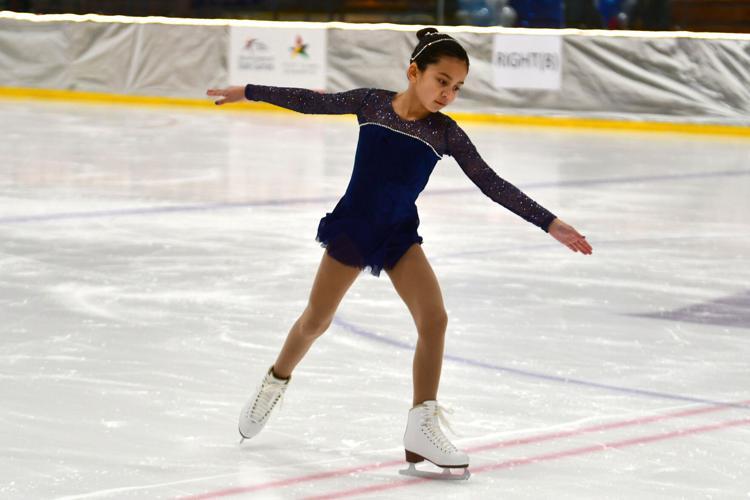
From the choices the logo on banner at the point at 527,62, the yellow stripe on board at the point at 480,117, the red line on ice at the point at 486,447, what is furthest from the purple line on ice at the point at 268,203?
the red line on ice at the point at 486,447

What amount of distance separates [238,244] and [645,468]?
4.05 meters

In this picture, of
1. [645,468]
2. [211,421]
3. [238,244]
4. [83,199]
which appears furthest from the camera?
[83,199]

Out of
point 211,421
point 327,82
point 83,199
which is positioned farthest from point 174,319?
point 327,82

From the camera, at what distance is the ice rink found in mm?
3719

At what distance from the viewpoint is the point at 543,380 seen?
4777mm

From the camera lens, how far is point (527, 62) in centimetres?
1511

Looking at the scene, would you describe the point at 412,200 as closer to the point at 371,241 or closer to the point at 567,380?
the point at 371,241

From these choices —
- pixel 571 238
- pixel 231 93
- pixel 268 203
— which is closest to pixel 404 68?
pixel 268 203

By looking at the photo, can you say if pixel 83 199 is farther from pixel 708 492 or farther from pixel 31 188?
pixel 708 492

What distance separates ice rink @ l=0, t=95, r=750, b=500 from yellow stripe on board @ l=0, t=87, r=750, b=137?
409 cm

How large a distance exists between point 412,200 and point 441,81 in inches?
13.0

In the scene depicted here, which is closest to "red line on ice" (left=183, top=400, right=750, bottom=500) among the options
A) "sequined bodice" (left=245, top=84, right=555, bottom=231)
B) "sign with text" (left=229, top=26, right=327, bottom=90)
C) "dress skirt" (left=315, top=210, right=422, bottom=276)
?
"dress skirt" (left=315, top=210, right=422, bottom=276)

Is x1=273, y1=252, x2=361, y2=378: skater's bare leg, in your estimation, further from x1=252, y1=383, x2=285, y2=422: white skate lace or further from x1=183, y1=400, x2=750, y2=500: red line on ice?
x1=183, y1=400, x2=750, y2=500: red line on ice

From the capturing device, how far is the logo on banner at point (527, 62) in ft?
49.0
